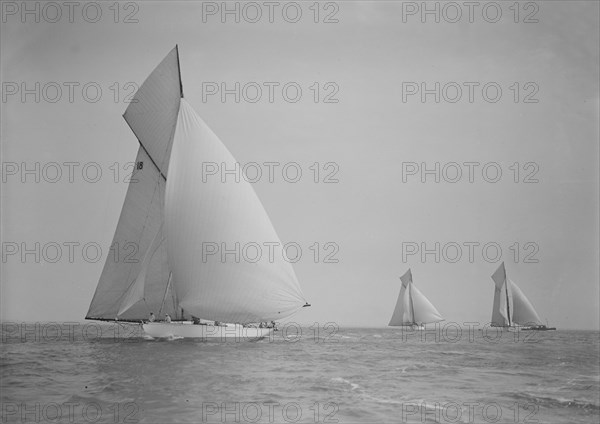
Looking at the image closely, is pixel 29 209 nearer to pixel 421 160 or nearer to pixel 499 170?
pixel 421 160

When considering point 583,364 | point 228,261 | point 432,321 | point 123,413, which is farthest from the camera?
point 432,321

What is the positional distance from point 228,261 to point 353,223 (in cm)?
490

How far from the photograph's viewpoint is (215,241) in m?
19.8

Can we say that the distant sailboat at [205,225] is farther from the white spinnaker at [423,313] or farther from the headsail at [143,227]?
the white spinnaker at [423,313]

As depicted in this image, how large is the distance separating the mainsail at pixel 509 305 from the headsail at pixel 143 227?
1065 cm

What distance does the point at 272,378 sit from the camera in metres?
16.0

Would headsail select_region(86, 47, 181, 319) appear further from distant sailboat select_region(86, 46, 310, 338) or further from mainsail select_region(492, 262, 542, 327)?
mainsail select_region(492, 262, 542, 327)

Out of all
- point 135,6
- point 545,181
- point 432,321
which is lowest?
point 432,321

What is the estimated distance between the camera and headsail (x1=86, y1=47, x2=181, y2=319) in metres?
23.6

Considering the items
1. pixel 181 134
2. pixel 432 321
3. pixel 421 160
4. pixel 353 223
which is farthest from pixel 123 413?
pixel 432 321

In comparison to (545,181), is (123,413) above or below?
below

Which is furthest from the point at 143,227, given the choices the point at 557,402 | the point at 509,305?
the point at 509,305

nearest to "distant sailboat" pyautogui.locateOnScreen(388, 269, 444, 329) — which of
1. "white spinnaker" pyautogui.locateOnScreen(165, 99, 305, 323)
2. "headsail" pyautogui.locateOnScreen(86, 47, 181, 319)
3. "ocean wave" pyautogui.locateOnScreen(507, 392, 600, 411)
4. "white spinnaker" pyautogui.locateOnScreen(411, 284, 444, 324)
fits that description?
"white spinnaker" pyautogui.locateOnScreen(411, 284, 444, 324)

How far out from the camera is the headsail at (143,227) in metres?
23.6
